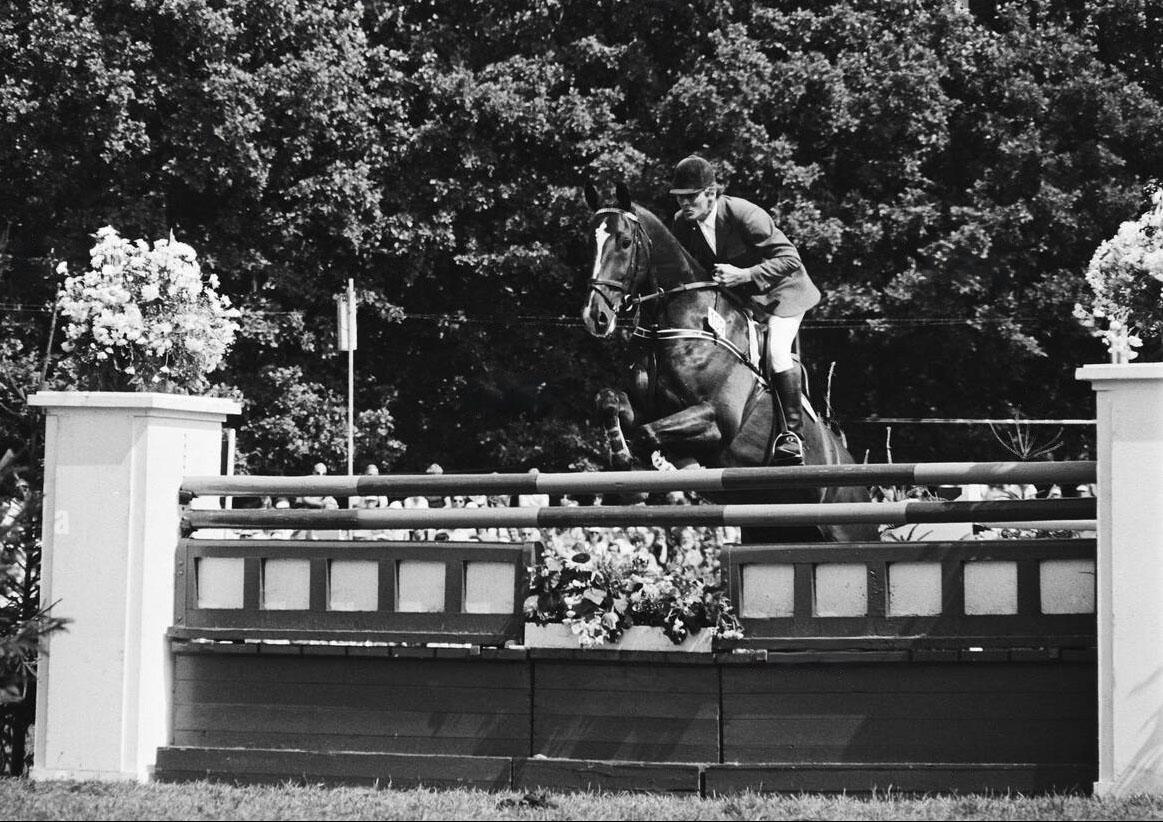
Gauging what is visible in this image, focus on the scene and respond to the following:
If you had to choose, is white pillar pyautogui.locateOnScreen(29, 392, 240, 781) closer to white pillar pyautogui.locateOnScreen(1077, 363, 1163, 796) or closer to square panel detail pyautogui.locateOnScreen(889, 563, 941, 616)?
square panel detail pyautogui.locateOnScreen(889, 563, 941, 616)

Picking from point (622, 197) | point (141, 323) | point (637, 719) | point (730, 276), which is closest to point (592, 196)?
point (622, 197)

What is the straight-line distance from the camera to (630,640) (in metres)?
6.28

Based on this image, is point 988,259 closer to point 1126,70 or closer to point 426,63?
point 1126,70

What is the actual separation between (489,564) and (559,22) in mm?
20499

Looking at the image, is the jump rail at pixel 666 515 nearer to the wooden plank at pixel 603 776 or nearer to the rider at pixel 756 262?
the wooden plank at pixel 603 776

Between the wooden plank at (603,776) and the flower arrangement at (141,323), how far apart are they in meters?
2.66

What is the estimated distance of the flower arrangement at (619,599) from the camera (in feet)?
20.5

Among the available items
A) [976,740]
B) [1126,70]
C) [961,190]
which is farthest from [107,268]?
[1126,70]

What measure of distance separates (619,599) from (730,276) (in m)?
2.88

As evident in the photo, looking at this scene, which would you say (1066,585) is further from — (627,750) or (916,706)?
(627,750)

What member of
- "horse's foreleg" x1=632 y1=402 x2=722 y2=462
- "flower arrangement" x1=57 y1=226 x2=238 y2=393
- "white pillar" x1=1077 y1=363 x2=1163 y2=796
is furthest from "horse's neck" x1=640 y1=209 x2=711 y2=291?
"white pillar" x1=1077 y1=363 x2=1163 y2=796

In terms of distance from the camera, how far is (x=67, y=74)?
898 inches

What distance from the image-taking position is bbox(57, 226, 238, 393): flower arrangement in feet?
24.1

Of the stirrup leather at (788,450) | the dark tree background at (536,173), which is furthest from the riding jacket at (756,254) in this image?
the dark tree background at (536,173)
